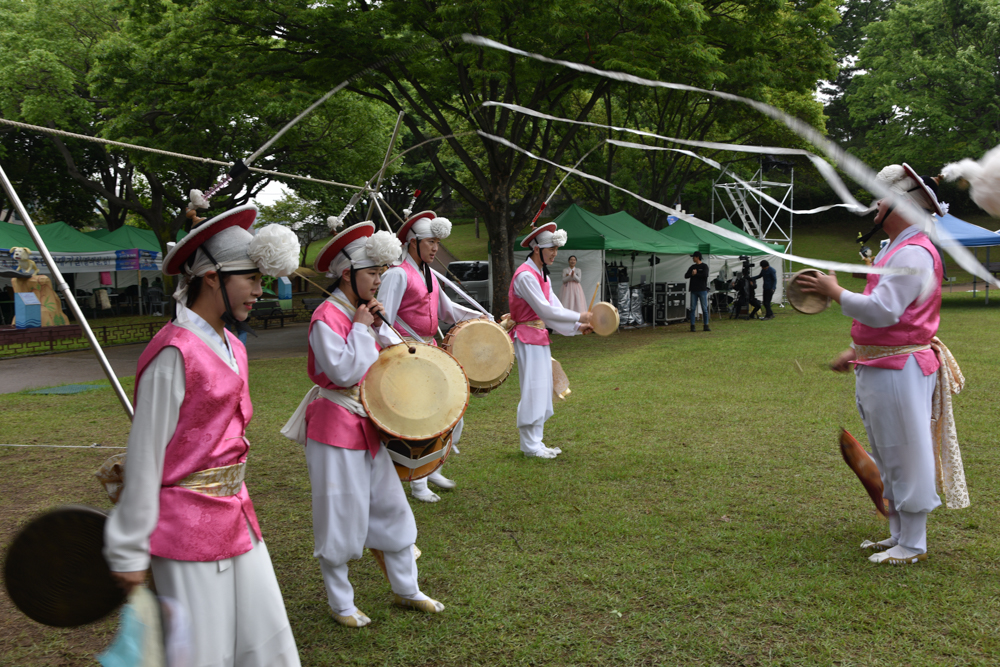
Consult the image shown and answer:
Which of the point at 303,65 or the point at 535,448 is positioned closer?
the point at 535,448

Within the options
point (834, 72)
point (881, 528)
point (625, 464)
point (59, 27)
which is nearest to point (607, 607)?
point (881, 528)

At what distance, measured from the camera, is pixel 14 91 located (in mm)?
17922

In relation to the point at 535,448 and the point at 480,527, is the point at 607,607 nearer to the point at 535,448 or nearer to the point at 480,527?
the point at 480,527

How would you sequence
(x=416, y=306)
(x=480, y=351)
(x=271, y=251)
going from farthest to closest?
1. (x=480, y=351)
2. (x=416, y=306)
3. (x=271, y=251)

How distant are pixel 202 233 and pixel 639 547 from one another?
3.13 meters

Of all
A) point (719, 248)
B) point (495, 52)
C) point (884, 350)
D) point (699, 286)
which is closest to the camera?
point (884, 350)

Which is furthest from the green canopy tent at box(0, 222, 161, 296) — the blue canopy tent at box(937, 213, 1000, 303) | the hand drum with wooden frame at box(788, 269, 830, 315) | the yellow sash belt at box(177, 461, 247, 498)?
the blue canopy tent at box(937, 213, 1000, 303)

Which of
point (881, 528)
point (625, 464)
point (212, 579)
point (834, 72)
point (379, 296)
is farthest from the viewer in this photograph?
point (834, 72)

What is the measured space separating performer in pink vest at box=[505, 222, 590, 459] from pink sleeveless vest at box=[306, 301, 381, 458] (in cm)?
296

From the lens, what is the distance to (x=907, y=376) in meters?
3.86

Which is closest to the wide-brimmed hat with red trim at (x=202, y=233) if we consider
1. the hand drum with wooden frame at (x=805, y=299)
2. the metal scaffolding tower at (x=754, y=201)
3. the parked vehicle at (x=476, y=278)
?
the hand drum with wooden frame at (x=805, y=299)

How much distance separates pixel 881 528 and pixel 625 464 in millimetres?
2016

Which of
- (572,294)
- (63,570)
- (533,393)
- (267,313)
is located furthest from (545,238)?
(267,313)

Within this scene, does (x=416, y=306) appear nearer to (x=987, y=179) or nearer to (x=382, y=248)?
(x=382, y=248)
